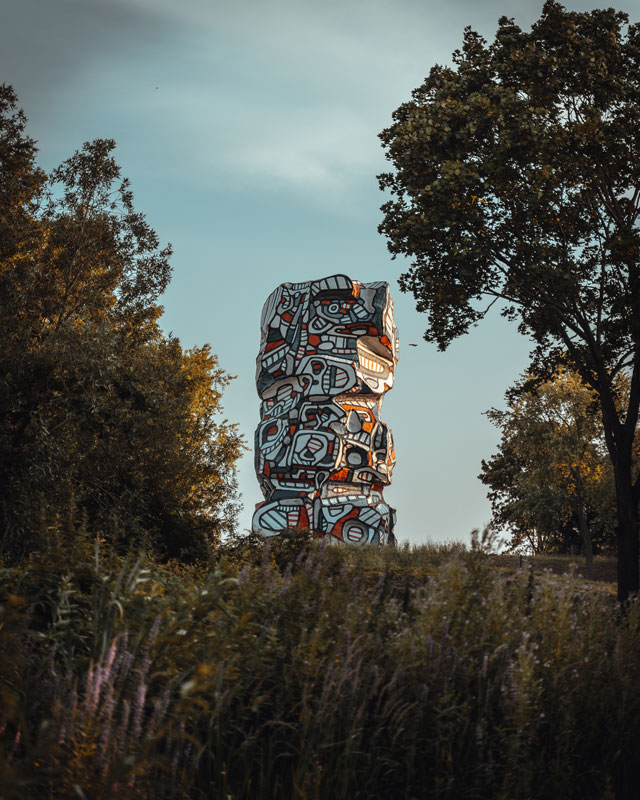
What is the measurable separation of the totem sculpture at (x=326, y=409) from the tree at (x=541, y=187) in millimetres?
6843

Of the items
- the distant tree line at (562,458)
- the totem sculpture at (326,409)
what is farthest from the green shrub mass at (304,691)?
the distant tree line at (562,458)

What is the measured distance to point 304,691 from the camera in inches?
172

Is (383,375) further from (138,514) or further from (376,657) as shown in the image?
(376,657)

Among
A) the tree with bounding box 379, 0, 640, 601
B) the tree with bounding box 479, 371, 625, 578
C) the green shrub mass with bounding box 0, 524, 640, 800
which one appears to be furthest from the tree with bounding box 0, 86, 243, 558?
the tree with bounding box 479, 371, 625, 578

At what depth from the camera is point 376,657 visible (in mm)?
5289

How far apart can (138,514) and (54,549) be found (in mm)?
9686

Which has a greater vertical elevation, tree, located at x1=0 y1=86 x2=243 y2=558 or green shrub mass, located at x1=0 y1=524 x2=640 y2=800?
tree, located at x1=0 y1=86 x2=243 y2=558

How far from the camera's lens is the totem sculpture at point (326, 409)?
21.5 meters

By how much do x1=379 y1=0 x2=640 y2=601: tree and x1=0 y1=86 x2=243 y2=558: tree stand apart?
626 cm

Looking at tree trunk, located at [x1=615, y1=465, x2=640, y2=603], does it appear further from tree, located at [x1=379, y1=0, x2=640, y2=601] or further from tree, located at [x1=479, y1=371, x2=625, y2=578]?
tree, located at [x1=479, y1=371, x2=625, y2=578]

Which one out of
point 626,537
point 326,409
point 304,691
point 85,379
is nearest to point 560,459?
point 326,409

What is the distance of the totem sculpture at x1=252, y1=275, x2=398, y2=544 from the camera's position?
21469 mm

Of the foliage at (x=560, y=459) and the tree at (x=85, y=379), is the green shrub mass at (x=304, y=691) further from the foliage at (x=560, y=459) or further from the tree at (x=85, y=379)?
the foliage at (x=560, y=459)

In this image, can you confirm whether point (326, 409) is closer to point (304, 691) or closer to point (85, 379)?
point (85, 379)
